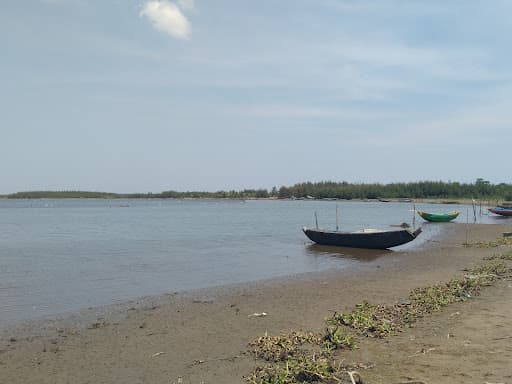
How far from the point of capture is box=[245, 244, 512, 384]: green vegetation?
596cm

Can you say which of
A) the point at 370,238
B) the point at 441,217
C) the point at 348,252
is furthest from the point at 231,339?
the point at 441,217

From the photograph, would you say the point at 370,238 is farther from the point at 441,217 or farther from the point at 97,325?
the point at 441,217

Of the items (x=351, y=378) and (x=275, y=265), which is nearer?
(x=351, y=378)

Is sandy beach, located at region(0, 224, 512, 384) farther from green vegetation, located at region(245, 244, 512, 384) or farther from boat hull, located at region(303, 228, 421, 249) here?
boat hull, located at region(303, 228, 421, 249)

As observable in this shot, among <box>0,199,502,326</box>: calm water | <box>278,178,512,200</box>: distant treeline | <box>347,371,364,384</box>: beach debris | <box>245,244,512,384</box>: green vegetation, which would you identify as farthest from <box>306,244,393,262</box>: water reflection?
<box>278,178,512,200</box>: distant treeline

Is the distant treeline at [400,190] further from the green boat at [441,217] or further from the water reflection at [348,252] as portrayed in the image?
the water reflection at [348,252]

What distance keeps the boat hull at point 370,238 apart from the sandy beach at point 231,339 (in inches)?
383

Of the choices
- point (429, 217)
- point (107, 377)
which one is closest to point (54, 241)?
point (107, 377)

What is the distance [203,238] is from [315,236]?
8.34 meters

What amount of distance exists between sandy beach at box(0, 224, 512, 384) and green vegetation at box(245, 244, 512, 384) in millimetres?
268

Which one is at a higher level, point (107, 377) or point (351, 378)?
point (351, 378)

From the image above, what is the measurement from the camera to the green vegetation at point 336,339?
19.6 ft

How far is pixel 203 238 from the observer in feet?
102

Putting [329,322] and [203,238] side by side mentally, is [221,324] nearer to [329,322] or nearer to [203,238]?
[329,322]
